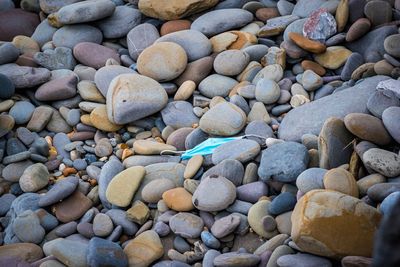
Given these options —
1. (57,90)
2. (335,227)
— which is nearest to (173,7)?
(57,90)

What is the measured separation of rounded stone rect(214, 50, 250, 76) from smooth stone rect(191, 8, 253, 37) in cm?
35

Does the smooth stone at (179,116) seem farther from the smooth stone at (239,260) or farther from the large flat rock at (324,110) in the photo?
the smooth stone at (239,260)

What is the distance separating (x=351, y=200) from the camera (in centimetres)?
241

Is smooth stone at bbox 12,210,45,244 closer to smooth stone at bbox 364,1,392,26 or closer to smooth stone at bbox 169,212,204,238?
smooth stone at bbox 169,212,204,238

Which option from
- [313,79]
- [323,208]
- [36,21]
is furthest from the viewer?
[36,21]

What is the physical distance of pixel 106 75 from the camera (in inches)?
150

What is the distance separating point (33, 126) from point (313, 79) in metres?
1.74

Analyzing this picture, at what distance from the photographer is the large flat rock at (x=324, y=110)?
122 inches

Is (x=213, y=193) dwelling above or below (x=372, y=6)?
below

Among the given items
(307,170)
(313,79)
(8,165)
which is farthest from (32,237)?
(313,79)

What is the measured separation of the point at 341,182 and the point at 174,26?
2.08 metres

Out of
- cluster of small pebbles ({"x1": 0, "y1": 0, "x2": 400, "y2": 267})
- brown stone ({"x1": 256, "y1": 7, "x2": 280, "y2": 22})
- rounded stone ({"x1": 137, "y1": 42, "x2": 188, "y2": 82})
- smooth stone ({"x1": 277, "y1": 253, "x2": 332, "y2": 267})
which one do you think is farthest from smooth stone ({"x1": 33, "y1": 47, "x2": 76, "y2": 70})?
smooth stone ({"x1": 277, "y1": 253, "x2": 332, "y2": 267})

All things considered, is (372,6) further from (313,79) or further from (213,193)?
(213,193)

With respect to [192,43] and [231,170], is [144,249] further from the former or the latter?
[192,43]
